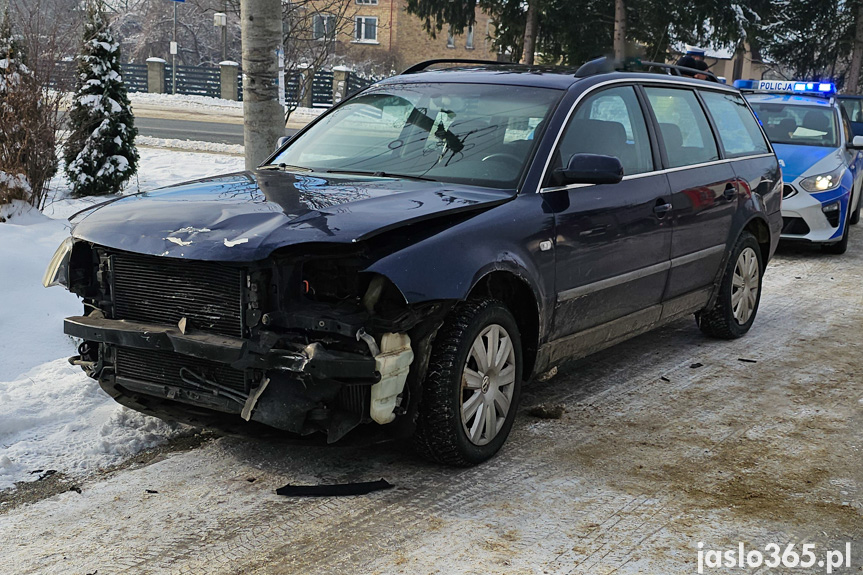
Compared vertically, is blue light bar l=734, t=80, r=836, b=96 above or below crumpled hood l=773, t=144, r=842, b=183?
above

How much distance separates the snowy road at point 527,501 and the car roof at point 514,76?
1.75 metres

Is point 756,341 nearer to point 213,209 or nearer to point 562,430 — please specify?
point 562,430

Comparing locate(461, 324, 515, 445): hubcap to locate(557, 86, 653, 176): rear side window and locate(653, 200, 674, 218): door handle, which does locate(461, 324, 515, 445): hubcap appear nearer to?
locate(557, 86, 653, 176): rear side window

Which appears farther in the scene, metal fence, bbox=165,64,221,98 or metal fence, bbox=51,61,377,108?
metal fence, bbox=165,64,221,98

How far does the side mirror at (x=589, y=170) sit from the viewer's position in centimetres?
462

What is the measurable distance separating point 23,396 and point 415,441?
211cm

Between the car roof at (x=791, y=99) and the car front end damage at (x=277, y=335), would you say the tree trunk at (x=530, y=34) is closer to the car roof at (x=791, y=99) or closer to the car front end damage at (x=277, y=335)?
the car roof at (x=791, y=99)

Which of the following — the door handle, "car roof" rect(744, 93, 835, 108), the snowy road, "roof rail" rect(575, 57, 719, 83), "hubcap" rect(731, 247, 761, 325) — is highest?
"roof rail" rect(575, 57, 719, 83)

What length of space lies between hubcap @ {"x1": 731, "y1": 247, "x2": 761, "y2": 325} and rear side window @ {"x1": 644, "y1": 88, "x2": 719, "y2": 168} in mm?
843

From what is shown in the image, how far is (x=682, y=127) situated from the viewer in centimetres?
605

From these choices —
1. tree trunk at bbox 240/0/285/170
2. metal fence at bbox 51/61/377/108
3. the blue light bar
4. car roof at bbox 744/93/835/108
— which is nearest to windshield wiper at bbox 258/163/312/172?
tree trunk at bbox 240/0/285/170

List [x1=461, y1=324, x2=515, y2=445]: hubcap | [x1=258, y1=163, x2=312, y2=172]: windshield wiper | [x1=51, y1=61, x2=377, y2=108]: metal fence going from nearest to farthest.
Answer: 1. [x1=461, y1=324, x2=515, y2=445]: hubcap
2. [x1=258, y1=163, x2=312, y2=172]: windshield wiper
3. [x1=51, y1=61, x2=377, y2=108]: metal fence

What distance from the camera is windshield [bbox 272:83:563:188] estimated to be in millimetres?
4793

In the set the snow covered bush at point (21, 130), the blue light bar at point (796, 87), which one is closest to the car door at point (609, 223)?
the snow covered bush at point (21, 130)
